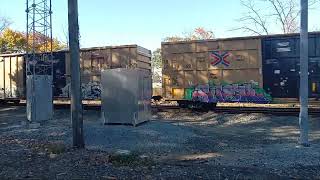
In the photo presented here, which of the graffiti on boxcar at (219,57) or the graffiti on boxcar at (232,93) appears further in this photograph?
the graffiti on boxcar at (219,57)

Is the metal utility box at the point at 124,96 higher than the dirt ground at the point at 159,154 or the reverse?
higher

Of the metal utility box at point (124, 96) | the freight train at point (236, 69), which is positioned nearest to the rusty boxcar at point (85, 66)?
the freight train at point (236, 69)

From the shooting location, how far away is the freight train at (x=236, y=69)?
56.5 ft

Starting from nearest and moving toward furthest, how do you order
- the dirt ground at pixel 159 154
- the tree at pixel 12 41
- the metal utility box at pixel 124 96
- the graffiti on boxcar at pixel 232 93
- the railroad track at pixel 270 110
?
the dirt ground at pixel 159 154 → the metal utility box at pixel 124 96 → the railroad track at pixel 270 110 → the graffiti on boxcar at pixel 232 93 → the tree at pixel 12 41

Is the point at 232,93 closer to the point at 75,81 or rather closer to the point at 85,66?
the point at 85,66

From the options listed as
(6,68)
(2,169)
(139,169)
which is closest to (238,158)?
(139,169)

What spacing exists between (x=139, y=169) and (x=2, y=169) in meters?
2.51

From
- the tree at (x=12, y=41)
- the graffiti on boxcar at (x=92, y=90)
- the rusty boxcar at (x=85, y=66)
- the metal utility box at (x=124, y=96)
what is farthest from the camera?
the tree at (x=12, y=41)

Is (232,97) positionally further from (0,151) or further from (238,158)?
(0,151)

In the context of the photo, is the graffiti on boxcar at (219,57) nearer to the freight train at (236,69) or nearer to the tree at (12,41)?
the freight train at (236,69)

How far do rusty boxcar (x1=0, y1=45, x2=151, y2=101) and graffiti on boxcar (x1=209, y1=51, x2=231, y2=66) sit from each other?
394cm

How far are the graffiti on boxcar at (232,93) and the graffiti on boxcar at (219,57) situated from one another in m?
1.06

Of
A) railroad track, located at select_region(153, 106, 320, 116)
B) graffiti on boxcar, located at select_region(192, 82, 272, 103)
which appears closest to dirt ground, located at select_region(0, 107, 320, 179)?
railroad track, located at select_region(153, 106, 320, 116)

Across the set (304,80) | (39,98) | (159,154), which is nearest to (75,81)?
(159,154)
